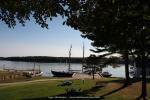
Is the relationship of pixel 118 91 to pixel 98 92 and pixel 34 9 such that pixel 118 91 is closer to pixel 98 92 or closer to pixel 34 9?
pixel 98 92

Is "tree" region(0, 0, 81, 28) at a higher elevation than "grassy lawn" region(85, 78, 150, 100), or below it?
higher

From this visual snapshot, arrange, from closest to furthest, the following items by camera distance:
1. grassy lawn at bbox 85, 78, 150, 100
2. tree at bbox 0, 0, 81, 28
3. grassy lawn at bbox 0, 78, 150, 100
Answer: tree at bbox 0, 0, 81, 28, grassy lawn at bbox 85, 78, 150, 100, grassy lawn at bbox 0, 78, 150, 100

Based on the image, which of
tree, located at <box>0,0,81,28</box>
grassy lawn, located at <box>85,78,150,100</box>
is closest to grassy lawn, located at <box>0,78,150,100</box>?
grassy lawn, located at <box>85,78,150,100</box>

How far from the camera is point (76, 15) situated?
1440 centimetres

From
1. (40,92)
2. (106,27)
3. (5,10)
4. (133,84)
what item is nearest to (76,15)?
(5,10)

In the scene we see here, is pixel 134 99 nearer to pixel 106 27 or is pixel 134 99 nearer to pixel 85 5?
pixel 106 27

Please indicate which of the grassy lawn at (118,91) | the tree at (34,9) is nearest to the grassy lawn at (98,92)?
the grassy lawn at (118,91)

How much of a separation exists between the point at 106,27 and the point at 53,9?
1774 centimetres

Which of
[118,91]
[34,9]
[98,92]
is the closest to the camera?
[34,9]

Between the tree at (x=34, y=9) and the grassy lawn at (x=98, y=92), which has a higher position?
the tree at (x=34, y=9)

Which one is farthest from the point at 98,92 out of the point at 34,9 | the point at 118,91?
the point at 34,9

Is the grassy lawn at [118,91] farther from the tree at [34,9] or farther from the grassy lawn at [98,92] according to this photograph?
the tree at [34,9]

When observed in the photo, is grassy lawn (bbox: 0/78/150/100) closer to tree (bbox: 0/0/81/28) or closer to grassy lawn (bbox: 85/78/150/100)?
grassy lawn (bbox: 85/78/150/100)

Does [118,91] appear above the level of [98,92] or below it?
above
